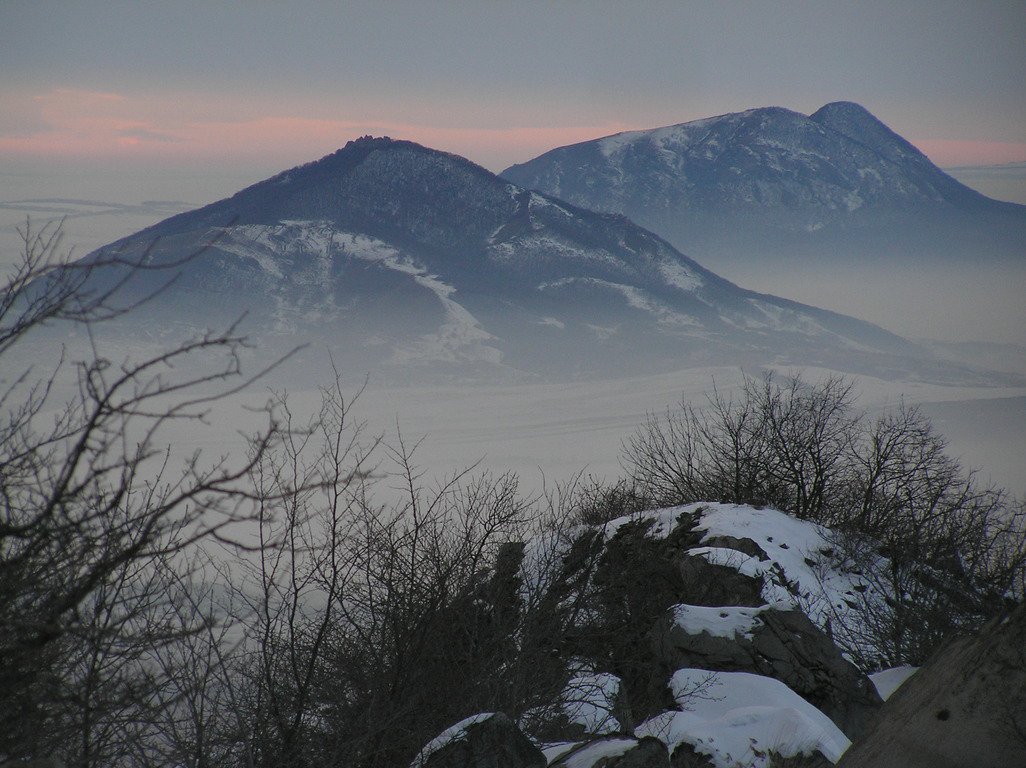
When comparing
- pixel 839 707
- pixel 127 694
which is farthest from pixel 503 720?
pixel 839 707

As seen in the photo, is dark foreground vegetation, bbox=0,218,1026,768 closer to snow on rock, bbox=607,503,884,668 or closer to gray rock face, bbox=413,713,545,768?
snow on rock, bbox=607,503,884,668

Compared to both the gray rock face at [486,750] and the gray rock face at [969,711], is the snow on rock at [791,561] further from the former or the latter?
the gray rock face at [969,711]

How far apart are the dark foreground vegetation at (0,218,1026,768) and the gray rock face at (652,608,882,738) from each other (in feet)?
7.13

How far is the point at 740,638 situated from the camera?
12.5 meters

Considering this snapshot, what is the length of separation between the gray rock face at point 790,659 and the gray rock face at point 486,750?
5.51m

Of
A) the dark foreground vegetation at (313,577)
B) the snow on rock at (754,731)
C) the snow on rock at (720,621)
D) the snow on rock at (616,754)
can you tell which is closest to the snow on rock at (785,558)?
the dark foreground vegetation at (313,577)

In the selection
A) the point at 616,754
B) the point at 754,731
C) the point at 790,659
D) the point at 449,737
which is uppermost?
the point at 616,754

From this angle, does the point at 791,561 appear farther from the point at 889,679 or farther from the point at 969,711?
the point at 969,711

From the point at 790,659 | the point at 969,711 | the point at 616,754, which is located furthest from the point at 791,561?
the point at 969,711

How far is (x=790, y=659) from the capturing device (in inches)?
470

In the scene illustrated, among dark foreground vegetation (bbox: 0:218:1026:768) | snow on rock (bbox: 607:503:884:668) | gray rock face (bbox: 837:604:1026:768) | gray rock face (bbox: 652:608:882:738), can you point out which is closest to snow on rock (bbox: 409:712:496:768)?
dark foreground vegetation (bbox: 0:218:1026:768)

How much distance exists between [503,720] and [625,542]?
513 inches

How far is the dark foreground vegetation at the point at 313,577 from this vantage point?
11.5 feet

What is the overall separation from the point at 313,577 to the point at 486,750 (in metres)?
3.30
